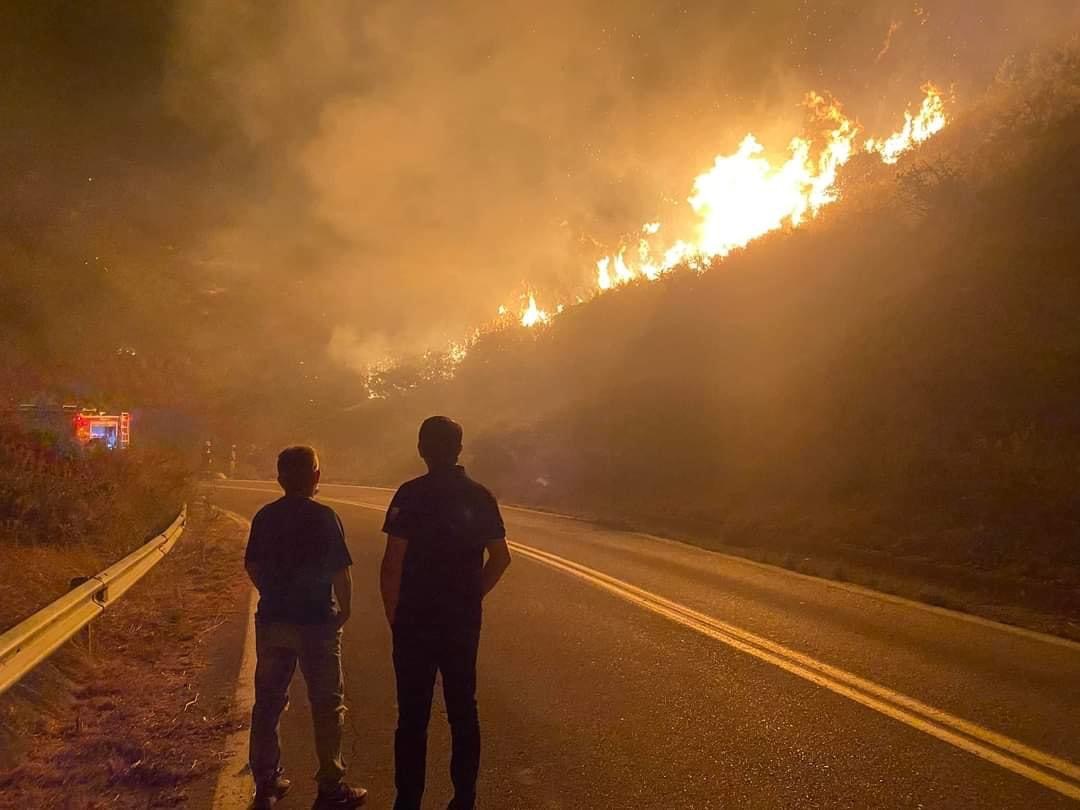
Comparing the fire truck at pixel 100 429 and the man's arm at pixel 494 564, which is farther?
the fire truck at pixel 100 429

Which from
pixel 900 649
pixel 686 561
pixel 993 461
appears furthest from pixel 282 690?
pixel 993 461

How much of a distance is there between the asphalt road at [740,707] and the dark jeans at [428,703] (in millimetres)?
696

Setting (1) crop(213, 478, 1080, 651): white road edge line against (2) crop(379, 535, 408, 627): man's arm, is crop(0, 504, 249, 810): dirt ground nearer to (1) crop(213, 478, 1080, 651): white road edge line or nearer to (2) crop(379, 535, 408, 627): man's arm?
(2) crop(379, 535, 408, 627): man's arm

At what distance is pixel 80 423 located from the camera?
17.2m

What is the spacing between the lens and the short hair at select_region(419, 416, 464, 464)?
150 inches

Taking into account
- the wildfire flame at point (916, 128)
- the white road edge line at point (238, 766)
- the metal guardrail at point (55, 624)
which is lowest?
Result: the white road edge line at point (238, 766)

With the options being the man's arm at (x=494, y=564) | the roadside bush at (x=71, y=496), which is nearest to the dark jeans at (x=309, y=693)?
the man's arm at (x=494, y=564)

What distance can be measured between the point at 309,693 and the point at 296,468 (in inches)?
48.1

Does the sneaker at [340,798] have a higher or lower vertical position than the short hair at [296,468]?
lower

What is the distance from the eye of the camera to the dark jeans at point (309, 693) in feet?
14.2

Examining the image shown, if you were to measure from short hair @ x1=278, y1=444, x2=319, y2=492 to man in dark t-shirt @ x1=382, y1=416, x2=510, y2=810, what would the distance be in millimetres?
916

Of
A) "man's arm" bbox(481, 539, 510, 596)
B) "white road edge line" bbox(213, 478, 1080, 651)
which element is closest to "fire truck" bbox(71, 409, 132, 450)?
"white road edge line" bbox(213, 478, 1080, 651)

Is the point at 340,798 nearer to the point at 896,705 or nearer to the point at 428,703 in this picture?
the point at 428,703

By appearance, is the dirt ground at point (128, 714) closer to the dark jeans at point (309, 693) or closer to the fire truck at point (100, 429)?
the dark jeans at point (309, 693)
